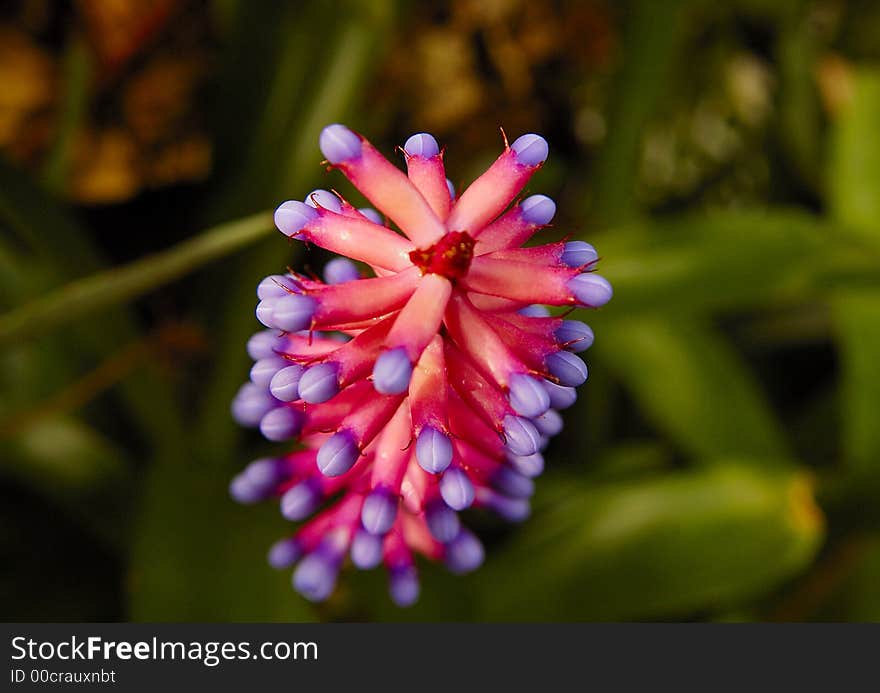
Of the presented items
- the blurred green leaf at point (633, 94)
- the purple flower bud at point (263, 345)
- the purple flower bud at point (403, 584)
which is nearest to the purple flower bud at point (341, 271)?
the purple flower bud at point (263, 345)

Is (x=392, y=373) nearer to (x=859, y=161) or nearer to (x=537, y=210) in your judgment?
(x=537, y=210)

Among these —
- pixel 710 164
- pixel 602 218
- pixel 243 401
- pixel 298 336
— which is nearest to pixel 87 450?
pixel 243 401

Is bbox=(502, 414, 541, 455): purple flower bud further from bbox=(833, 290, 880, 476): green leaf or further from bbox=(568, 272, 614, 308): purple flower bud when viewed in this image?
bbox=(833, 290, 880, 476): green leaf

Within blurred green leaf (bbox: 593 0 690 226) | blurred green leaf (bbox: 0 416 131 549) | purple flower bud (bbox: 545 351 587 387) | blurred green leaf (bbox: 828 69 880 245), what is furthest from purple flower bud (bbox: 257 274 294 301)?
blurred green leaf (bbox: 828 69 880 245)

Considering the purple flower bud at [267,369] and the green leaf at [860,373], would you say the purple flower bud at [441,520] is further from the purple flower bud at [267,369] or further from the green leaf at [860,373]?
the green leaf at [860,373]

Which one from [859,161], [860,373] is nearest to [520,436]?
[860,373]

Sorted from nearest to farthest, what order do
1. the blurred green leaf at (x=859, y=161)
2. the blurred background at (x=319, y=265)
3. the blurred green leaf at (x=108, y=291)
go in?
the blurred green leaf at (x=108, y=291) → the blurred background at (x=319, y=265) → the blurred green leaf at (x=859, y=161)
